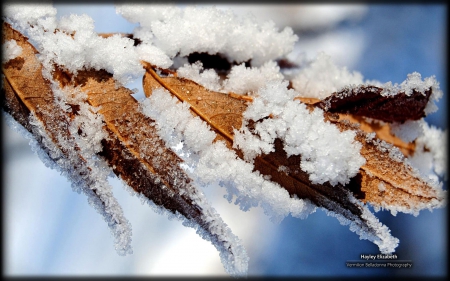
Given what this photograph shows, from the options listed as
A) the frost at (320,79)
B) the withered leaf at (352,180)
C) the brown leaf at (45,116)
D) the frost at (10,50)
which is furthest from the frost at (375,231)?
the frost at (10,50)

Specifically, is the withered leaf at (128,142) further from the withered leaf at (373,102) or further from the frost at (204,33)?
the withered leaf at (373,102)

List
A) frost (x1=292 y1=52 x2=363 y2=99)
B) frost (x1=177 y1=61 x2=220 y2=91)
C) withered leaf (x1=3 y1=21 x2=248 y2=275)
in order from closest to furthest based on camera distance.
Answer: withered leaf (x1=3 y1=21 x2=248 y2=275)
frost (x1=177 y1=61 x2=220 y2=91)
frost (x1=292 y1=52 x2=363 y2=99)

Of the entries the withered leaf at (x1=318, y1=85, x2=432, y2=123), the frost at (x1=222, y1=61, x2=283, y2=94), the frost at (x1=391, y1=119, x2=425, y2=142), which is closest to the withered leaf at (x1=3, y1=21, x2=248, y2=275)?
the frost at (x1=222, y1=61, x2=283, y2=94)

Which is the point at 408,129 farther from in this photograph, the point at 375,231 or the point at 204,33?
the point at 204,33

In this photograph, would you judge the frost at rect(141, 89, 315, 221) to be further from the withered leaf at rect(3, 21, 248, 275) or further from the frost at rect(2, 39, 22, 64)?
the frost at rect(2, 39, 22, 64)

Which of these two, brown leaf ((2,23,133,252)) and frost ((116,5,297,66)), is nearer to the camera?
brown leaf ((2,23,133,252))

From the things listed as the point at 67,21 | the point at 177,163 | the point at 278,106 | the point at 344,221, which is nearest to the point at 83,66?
the point at 67,21
